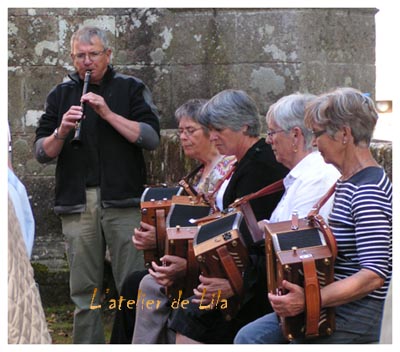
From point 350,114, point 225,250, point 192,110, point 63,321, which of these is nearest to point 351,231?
point 350,114

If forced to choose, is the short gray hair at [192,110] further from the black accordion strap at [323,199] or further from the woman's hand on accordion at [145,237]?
the black accordion strap at [323,199]

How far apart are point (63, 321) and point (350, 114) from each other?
116 inches

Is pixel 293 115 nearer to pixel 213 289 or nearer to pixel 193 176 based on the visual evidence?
pixel 213 289

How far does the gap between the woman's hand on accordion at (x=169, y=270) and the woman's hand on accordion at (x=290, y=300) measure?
98 centimetres

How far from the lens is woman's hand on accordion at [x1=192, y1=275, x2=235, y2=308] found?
4.12m

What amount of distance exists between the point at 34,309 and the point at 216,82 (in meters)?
3.58

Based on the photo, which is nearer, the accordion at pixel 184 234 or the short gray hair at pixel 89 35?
the accordion at pixel 184 234

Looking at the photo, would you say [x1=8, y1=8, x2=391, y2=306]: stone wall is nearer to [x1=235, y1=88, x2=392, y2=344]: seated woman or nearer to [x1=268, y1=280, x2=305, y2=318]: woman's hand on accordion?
[x1=235, y1=88, x2=392, y2=344]: seated woman

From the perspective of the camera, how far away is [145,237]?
489cm

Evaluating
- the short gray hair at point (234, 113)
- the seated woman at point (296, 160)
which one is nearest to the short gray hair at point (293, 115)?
the seated woman at point (296, 160)

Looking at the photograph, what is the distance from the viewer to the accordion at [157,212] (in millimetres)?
4859

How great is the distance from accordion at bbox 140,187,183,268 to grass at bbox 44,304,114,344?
1051 millimetres

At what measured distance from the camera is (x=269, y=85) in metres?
6.27
